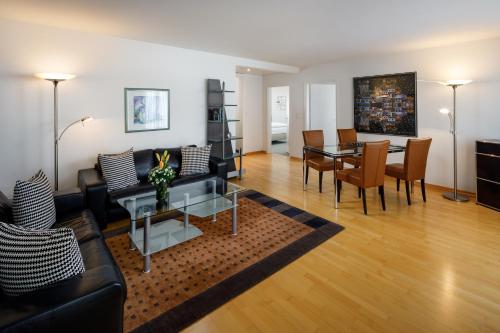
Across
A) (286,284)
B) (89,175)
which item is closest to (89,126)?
(89,175)

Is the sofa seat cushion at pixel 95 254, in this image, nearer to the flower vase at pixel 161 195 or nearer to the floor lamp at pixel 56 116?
the flower vase at pixel 161 195

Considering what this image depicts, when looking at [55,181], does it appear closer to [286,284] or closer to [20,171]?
[20,171]

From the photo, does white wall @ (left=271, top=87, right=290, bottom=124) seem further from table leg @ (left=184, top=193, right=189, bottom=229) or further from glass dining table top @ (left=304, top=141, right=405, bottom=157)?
table leg @ (left=184, top=193, right=189, bottom=229)

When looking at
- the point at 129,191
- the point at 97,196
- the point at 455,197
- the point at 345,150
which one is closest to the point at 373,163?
the point at 345,150

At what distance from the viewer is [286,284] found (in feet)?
7.41

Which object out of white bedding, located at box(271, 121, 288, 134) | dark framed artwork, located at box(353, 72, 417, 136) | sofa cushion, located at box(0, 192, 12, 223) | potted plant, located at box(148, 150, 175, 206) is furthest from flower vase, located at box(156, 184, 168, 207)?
white bedding, located at box(271, 121, 288, 134)

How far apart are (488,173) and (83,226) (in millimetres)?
4849

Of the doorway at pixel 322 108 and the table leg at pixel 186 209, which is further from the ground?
the doorway at pixel 322 108

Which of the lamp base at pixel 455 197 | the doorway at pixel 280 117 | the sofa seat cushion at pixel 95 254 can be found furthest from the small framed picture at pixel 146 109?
the doorway at pixel 280 117

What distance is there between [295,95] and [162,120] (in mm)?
3770

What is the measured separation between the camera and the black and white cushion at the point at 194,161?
4230 mm

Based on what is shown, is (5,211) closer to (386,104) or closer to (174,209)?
(174,209)

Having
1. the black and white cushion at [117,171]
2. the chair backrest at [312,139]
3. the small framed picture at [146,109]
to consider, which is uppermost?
the small framed picture at [146,109]

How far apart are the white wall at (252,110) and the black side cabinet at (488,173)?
211 inches
